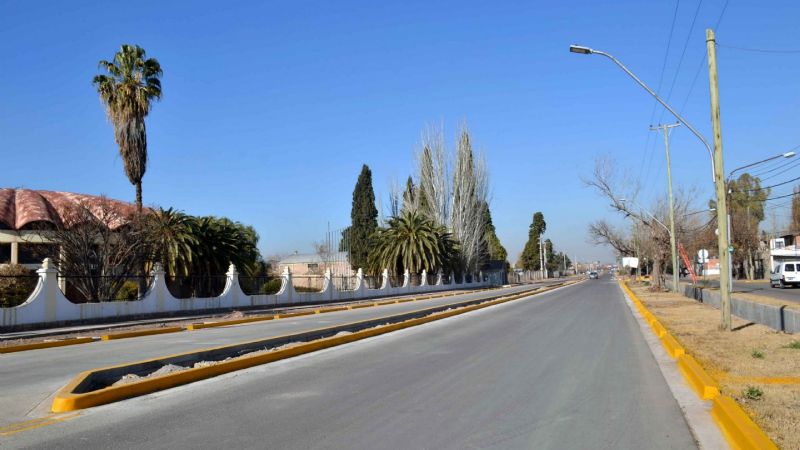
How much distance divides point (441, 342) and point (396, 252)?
49.3m

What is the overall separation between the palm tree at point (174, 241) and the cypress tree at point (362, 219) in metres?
43.0

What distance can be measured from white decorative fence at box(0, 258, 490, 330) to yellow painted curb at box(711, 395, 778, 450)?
19.7 meters

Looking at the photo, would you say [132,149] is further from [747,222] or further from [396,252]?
[747,222]

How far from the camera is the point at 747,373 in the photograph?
9805mm

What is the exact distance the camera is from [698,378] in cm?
934

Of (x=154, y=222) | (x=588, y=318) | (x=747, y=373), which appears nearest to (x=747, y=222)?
(x=588, y=318)

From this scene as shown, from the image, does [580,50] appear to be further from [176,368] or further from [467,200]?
[467,200]

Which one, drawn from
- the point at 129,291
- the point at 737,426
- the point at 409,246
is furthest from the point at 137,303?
the point at 409,246

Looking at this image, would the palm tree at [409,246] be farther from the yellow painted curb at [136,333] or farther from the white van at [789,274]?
the yellow painted curb at [136,333]

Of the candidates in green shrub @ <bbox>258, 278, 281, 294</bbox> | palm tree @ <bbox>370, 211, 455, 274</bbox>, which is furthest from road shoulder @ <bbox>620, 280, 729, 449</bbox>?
palm tree @ <bbox>370, 211, 455, 274</bbox>

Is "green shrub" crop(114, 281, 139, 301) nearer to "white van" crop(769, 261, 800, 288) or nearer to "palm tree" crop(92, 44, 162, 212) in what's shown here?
"palm tree" crop(92, 44, 162, 212)

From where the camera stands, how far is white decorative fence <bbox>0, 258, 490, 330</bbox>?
20828 mm

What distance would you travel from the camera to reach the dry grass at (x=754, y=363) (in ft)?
22.1

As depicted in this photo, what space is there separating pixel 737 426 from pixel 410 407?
352 centimetres
